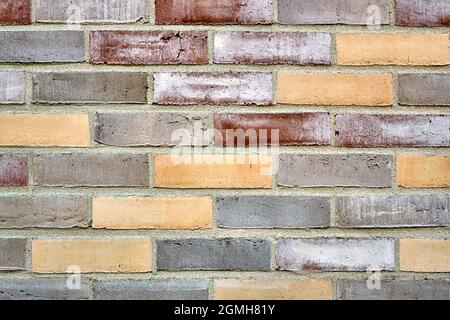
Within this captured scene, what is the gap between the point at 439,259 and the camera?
3.13 ft

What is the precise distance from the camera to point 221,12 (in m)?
0.94

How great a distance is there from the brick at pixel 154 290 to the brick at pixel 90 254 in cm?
4

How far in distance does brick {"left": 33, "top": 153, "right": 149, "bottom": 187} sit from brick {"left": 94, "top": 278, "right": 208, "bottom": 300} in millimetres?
210

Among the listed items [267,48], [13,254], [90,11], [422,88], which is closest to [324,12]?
[267,48]

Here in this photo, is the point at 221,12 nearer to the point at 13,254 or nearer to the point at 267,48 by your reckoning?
the point at 267,48

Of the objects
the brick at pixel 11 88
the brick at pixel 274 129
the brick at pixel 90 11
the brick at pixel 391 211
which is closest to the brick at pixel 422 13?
the brick at pixel 274 129

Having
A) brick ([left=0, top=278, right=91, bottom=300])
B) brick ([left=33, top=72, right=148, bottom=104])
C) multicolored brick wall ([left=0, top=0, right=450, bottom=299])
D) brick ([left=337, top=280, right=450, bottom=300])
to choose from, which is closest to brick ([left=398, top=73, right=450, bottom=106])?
multicolored brick wall ([left=0, top=0, right=450, bottom=299])

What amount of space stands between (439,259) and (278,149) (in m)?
0.40

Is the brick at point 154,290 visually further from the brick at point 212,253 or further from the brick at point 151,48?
the brick at point 151,48

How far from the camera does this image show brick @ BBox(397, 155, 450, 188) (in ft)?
3.09

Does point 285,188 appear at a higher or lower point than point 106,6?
lower
